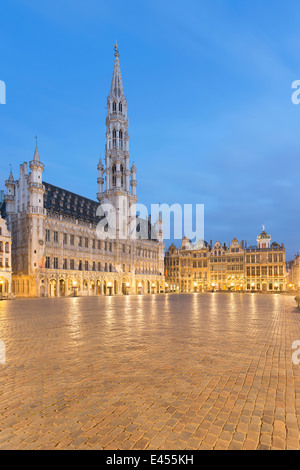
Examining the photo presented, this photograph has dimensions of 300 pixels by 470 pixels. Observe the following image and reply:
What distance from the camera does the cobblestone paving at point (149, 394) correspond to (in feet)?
13.0

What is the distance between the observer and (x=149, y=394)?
5359 millimetres

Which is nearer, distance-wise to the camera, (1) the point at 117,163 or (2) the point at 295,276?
(1) the point at 117,163

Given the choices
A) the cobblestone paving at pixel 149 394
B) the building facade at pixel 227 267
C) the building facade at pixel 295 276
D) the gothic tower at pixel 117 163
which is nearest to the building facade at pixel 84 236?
the gothic tower at pixel 117 163

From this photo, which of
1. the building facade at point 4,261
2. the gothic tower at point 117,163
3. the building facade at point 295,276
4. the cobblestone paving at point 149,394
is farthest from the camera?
the gothic tower at point 117,163

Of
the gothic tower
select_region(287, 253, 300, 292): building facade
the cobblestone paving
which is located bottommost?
select_region(287, 253, 300, 292): building facade

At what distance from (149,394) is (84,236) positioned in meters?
63.0

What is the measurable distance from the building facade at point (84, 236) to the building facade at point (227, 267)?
30.2 feet

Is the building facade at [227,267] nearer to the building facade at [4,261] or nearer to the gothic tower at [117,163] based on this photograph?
the gothic tower at [117,163]

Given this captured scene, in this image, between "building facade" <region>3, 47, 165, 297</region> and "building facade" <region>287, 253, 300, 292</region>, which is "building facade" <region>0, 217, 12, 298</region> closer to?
"building facade" <region>3, 47, 165, 297</region>

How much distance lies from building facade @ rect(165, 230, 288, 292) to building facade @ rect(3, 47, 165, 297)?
9197 mm

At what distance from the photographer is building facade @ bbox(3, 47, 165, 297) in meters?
54.2

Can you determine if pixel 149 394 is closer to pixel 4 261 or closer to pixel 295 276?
pixel 4 261

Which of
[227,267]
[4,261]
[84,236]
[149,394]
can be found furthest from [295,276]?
[149,394]

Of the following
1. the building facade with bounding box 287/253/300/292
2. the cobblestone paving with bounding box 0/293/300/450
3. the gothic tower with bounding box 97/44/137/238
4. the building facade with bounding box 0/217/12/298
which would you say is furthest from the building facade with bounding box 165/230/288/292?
the cobblestone paving with bounding box 0/293/300/450
